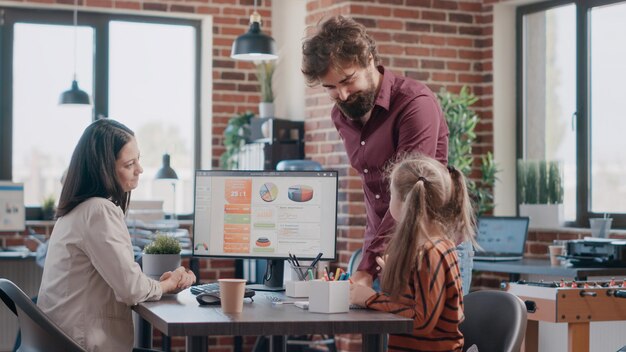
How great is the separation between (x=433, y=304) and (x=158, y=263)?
1160 mm

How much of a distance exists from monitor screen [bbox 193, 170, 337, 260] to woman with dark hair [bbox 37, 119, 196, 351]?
1.84 ft

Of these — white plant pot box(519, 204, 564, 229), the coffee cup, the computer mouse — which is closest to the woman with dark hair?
the computer mouse

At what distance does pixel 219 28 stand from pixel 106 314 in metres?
4.37

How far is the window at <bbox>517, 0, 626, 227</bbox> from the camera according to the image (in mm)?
5559

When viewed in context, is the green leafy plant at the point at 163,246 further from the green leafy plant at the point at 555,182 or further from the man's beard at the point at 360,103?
the green leafy plant at the point at 555,182

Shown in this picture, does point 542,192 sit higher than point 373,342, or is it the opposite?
point 542,192

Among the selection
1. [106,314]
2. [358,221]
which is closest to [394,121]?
[106,314]

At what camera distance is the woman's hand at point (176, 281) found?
2824 mm

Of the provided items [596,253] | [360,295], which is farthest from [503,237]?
[360,295]

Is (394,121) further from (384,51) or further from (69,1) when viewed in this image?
(69,1)

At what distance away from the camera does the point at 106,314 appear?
2.68 m

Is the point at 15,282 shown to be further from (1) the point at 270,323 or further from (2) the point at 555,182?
(1) the point at 270,323

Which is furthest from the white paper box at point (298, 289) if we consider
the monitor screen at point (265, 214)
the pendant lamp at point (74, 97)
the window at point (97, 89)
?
the window at point (97, 89)

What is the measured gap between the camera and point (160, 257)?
126 inches
